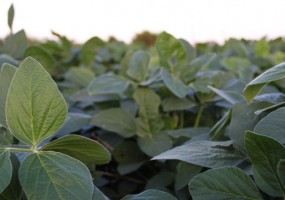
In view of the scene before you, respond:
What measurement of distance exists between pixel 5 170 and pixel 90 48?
0.91 meters

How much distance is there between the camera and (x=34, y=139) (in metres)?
0.53

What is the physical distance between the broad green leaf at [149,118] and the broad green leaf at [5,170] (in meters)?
0.42

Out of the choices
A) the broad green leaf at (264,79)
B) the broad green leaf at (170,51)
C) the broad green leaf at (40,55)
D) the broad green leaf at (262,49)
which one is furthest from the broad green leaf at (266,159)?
the broad green leaf at (262,49)

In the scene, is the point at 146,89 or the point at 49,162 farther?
the point at 146,89

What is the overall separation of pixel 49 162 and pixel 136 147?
44 cm

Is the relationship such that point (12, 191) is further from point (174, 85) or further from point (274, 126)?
point (174, 85)

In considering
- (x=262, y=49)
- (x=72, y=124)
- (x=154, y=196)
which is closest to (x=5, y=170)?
(x=154, y=196)

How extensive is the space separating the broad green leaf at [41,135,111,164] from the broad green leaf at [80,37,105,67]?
75 centimetres

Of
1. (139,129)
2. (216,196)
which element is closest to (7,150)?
(216,196)

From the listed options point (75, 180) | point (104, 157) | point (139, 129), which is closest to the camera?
point (75, 180)

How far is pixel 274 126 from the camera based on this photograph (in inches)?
21.1

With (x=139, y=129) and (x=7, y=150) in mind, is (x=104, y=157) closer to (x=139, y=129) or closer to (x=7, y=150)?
(x=7, y=150)

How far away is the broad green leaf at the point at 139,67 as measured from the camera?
0.99 m

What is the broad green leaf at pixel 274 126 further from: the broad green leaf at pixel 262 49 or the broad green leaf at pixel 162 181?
the broad green leaf at pixel 262 49
